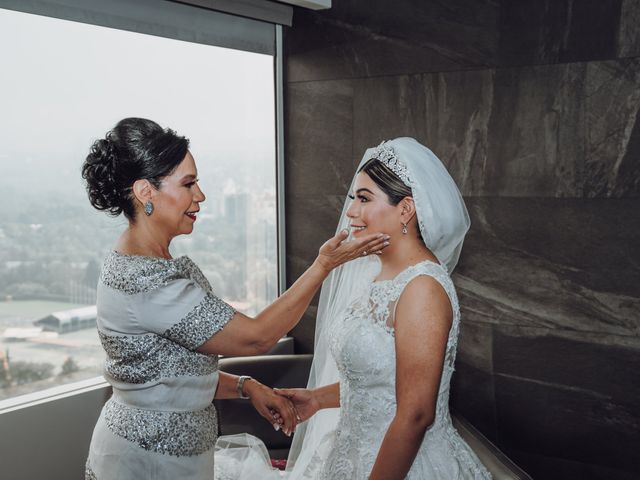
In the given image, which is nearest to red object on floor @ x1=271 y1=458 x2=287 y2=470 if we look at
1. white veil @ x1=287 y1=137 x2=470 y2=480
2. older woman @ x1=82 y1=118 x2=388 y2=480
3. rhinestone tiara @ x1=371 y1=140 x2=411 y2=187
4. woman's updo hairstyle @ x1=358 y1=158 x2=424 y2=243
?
white veil @ x1=287 y1=137 x2=470 y2=480

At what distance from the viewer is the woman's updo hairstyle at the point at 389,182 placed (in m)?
1.94

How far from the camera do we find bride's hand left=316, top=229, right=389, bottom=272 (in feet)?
6.39

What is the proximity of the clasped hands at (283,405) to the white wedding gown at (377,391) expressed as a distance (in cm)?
27

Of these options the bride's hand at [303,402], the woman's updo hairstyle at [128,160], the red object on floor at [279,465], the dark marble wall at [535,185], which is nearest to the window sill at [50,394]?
the red object on floor at [279,465]

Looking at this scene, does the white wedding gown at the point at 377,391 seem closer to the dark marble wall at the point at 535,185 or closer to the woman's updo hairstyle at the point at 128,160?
the woman's updo hairstyle at the point at 128,160

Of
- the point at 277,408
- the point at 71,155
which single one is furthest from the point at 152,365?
the point at 71,155

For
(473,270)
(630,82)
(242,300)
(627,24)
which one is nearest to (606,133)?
(630,82)

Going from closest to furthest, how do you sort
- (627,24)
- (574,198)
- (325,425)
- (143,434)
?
(143,434) < (325,425) < (627,24) < (574,198)

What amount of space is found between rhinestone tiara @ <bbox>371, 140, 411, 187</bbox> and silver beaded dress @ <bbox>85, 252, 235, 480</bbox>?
0.60 meters

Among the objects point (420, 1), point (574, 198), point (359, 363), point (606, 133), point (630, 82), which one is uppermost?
point (420, 1)

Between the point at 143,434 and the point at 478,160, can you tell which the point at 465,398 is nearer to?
the point at 478,160

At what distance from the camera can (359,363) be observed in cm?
190

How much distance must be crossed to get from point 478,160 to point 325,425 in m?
1.43

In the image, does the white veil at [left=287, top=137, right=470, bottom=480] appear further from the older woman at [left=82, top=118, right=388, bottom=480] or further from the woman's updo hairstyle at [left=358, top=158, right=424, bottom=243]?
the older woman at [left=82, top=118, right=388, bottom=480]
